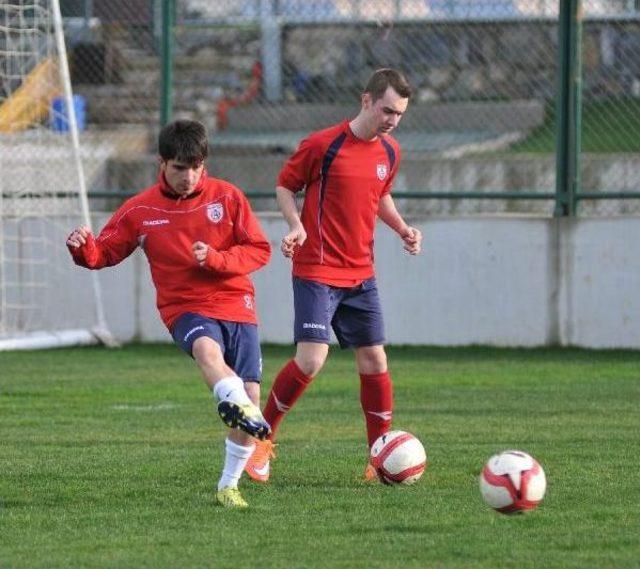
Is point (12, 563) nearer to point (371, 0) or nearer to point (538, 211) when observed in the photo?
point (538, 211)

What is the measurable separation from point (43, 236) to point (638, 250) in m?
5.22

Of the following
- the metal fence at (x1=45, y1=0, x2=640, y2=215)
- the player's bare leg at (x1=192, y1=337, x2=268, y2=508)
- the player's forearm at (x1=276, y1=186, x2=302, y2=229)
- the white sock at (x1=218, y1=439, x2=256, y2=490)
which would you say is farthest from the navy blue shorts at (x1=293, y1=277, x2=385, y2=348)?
the metal fence at (x1=45, y1=0, x2=640, y2=215)

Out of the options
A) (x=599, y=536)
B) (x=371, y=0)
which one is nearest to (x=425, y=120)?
(x=371, y=0)

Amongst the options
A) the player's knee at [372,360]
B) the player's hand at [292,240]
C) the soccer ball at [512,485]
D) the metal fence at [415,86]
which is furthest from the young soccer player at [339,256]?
the metal fence at [415,86]

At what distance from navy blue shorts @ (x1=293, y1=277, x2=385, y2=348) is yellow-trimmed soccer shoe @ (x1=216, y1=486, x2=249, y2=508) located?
44.7 inches

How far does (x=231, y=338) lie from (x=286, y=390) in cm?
86

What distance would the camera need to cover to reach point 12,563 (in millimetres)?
5055

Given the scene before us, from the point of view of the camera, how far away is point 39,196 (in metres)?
14.0

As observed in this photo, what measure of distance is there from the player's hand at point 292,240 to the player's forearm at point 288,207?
55 mm

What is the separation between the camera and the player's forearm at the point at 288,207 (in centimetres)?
699

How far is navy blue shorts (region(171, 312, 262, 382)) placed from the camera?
250 inches

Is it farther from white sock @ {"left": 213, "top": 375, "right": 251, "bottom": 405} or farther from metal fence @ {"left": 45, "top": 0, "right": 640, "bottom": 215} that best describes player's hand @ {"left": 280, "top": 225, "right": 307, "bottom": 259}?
metal fence @ {"left": 45, "top": 0, "right": 640, "bottom": 215}

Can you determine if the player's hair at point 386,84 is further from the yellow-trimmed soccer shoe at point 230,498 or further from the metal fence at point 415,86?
the metal fence at point 415,86

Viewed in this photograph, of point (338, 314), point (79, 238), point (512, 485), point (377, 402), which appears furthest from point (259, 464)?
point (512, 485)
